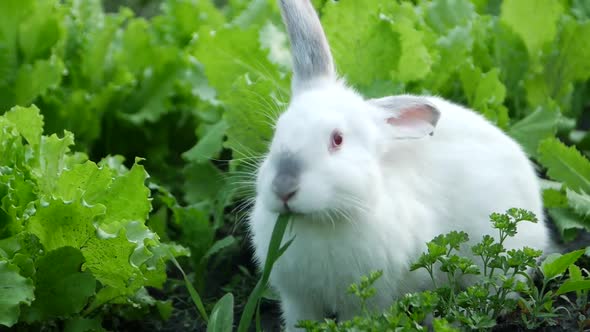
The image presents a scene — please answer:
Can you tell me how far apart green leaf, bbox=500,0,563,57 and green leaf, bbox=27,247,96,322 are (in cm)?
273

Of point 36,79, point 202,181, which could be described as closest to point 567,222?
point 202,181

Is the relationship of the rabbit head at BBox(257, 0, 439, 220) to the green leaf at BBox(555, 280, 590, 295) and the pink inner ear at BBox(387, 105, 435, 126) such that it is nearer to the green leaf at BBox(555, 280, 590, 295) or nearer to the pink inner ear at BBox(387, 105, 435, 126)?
the pink inner ear at BBox(387, 105, 435, 126)

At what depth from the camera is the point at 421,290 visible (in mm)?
3492

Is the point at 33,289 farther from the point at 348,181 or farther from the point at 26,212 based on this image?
the point at 348,181

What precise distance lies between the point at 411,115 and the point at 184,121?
2.29m

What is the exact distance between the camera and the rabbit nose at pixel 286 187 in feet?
9.89

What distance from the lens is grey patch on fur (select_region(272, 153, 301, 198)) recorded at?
302cm

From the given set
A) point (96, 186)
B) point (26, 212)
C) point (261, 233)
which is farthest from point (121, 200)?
point (261, 233)

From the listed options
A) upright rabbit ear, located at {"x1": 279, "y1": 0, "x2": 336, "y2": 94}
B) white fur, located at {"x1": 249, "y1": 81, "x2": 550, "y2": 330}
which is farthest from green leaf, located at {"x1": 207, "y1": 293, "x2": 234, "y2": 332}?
upright rabbit ear, located at {"x1": 279, "y1": 0, "x2": 336, "y2": 94}

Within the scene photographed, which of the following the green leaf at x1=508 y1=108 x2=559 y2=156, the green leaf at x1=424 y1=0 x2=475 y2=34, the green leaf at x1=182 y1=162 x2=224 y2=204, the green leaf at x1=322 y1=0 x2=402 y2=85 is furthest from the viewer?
the green leaf at x1=424 y1=0 x2=475 y2=34

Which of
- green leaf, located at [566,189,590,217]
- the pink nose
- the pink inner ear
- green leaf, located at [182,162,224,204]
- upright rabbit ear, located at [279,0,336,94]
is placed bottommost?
green leaf, located at [182,162,224,204]

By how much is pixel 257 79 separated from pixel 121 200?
86 centimetres

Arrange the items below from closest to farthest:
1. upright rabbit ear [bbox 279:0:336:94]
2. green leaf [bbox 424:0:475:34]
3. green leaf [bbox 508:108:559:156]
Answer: upright rabbit ear [bbox 279:0:336:94], green leaf [bbox 508:108:559:156], green leaf [bbox 424:0:475:34]

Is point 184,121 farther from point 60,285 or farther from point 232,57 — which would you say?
point 60,285
